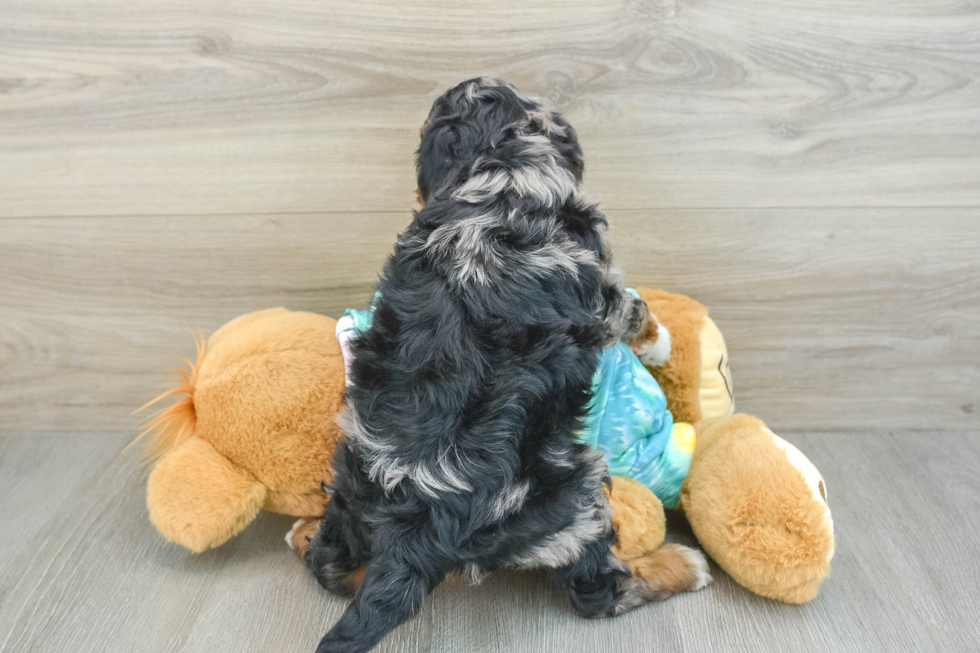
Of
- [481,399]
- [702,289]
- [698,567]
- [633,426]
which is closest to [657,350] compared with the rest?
[633,426]

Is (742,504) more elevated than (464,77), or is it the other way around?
(464,77)

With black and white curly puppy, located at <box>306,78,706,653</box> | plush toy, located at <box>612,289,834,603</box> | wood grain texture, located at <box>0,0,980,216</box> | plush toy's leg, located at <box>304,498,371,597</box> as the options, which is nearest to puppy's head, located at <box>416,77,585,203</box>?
black and white curly puppy, located at <box>306,78,706,653</box>

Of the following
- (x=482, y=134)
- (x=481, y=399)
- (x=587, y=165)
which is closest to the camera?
(x=481, y=399)

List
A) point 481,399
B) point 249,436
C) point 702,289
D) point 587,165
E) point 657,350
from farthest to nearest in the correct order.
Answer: point 702,289, point 587,165, point 657,350, point 249,436, point 481,399

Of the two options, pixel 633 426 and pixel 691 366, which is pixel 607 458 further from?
pixel 691 366

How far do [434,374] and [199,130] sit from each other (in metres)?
1.06

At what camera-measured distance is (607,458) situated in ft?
5.01

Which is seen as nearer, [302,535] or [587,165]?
[302,535]

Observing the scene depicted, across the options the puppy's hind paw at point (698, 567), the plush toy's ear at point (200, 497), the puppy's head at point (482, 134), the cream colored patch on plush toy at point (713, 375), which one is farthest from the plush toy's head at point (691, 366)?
the plush toy's ear at point (200, 497)

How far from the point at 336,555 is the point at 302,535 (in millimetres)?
207

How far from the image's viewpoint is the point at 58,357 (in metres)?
2.02

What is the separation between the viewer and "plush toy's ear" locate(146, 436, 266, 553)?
1.45 m

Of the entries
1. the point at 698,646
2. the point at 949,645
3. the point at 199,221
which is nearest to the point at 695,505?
the point at 698,646

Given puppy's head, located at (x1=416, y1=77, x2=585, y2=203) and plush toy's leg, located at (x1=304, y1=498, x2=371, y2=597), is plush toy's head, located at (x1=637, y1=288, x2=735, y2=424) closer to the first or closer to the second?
puppy's head, located at (x1=416, y1=77, x2=585, y2=203)
